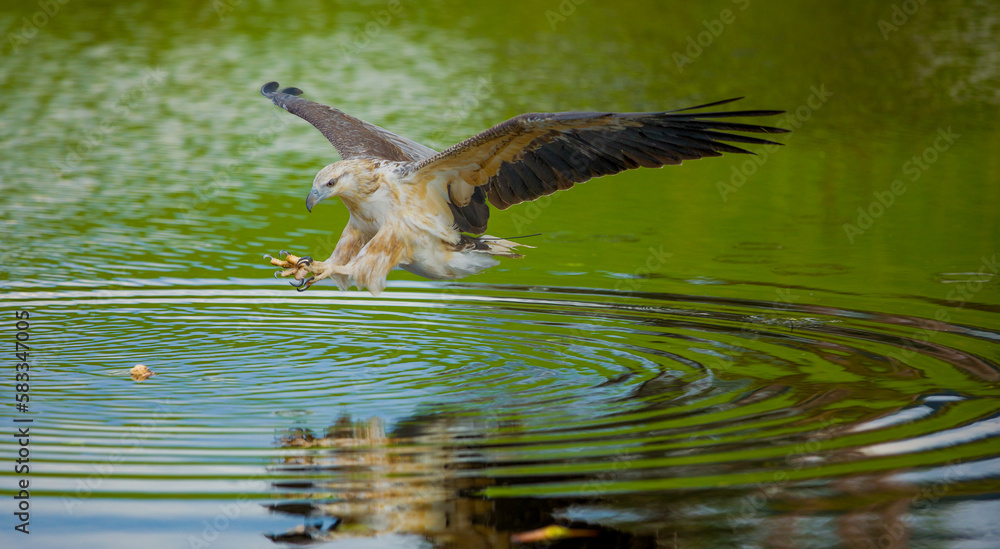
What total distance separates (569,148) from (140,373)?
3301 millimetres

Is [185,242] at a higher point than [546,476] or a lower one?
higher

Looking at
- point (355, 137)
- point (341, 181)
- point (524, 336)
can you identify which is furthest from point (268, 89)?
point (524, 336)

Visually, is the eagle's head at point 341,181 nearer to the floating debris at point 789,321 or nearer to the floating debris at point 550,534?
the floating debris at point 789,321

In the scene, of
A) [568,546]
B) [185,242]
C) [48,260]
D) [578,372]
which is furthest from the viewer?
[185,242]

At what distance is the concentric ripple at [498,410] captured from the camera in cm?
611

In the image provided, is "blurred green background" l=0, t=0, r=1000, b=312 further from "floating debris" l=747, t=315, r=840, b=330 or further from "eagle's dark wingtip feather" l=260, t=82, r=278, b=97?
"eagle's dark wingtip feather" l=260, t=82, r=278, b=97

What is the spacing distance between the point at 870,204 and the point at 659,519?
11.3 m

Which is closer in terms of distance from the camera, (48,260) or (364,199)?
(364,199)

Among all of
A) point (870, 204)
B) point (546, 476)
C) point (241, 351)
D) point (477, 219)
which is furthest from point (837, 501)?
point (870, 204)

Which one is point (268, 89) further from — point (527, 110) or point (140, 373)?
point (527, 110)

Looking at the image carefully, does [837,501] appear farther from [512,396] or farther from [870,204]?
[870,204]

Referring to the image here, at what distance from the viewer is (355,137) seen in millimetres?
10328

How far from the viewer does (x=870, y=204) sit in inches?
636

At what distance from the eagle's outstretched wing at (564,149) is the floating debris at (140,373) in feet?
7.66
